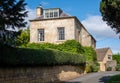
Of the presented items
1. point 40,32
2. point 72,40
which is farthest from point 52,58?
point 40,32

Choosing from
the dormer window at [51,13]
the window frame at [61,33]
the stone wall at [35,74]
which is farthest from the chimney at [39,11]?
the stone wall at [35,74]

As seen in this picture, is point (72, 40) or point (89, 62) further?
point (89, 62)

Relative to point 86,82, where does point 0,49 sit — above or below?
above

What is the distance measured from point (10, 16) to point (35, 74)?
29.4 ft

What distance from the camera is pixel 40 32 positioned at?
144 feet

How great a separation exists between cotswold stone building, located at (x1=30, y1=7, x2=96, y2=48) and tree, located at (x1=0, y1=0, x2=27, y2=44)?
27.6m

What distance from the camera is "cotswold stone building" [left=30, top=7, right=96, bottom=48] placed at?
41969mm

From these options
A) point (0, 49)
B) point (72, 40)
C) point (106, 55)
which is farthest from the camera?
point (106, 55)

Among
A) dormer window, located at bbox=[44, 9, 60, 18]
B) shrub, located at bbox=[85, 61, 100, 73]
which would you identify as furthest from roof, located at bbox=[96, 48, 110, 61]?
dormer window, located at bbox=[44, 9, 60, 18]

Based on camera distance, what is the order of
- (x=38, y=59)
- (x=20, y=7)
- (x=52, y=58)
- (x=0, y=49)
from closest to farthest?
1. (x=20, y=7)
2. (x=0, y=49)
3. (x=38, y=59)
4. (x=52, y=58)

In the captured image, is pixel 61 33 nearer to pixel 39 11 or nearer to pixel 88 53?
pixel 88 53

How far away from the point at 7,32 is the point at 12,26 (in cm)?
40

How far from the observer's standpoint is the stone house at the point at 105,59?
2281 inches

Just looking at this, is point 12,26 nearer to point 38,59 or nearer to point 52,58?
point 38,59
